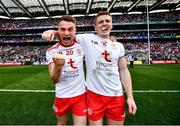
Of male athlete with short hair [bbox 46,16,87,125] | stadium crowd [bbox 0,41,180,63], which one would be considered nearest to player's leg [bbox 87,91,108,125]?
male athlete with short hair [bbox 46,16,87,125]

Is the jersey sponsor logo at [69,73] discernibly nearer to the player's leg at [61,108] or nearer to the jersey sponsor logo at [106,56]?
the player's leg at [61,108]

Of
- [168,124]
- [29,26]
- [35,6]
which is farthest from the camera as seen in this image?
[29,26]

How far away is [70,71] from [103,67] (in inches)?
17.9

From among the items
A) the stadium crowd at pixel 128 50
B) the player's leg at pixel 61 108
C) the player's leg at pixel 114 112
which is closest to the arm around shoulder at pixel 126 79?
the player's leg at pixel 114 112

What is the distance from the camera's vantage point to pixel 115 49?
3127 mm

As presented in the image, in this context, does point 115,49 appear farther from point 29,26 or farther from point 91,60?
point 29,26

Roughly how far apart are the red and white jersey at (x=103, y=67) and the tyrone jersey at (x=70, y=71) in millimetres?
127

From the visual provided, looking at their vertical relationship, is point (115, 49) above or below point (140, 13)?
below

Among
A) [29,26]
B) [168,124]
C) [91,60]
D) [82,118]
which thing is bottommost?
[168,124]

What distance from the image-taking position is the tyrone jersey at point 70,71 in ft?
10.2

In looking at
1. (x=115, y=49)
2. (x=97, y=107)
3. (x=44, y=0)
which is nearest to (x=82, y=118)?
(x=97, y=107)

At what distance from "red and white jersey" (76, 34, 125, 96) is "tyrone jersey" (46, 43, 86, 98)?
0.13 m

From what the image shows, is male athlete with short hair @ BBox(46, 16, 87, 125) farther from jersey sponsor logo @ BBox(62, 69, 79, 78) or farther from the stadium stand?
the stadium stand

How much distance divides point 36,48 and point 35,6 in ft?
41.7
